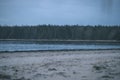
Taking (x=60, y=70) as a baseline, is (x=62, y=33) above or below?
above

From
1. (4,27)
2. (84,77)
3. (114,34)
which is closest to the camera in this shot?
(84,77)

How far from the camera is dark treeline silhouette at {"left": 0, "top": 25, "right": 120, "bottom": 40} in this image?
111 m

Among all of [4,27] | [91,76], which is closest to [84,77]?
[91,76]

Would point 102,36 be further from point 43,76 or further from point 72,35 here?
point 43,76

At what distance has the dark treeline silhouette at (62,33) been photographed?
110812 millimetres

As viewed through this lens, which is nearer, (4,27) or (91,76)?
(91,76)

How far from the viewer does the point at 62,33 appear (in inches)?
4437

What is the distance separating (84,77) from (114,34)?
103807 mm

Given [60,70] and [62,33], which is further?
[62,33]

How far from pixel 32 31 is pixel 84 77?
379ft

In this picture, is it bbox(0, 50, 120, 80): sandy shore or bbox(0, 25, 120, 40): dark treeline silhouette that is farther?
bbox(0, 25, 120, 40): dark treeline silhouette

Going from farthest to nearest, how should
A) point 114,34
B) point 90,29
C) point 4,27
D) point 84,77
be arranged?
point 4,27, point 90,29, point 114,34, point 84,77

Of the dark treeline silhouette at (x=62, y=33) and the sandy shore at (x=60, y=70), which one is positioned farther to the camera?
the dark treeline silhouette at (x=62, y=33)

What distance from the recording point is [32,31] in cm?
12388
